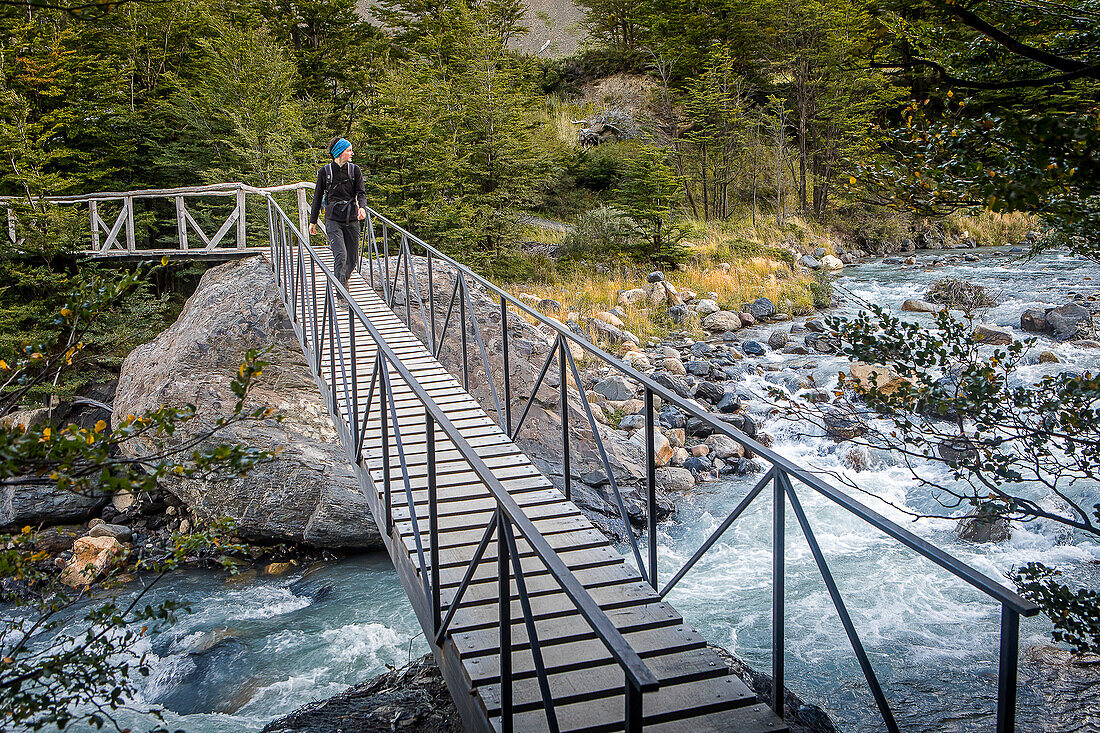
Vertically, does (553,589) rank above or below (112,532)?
above

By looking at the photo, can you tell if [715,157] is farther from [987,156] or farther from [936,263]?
[987,156]

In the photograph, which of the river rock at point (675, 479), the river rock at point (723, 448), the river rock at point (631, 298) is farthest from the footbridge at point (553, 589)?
the river rock at point (631, 298)

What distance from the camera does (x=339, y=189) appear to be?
840 centimetres

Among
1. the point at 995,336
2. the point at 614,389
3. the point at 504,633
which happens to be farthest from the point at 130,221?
the point at 995,336

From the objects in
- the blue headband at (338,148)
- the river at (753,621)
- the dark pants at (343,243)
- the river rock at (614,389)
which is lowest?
the river at (753,621)

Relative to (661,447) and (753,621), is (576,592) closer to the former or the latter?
(753,621)

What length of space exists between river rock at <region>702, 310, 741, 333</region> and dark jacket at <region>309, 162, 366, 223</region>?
1017 cm

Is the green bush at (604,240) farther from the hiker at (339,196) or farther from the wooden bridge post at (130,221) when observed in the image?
the hiker at (339,196)

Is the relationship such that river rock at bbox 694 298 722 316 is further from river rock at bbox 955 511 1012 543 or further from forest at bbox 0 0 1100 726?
river rock at bbox 955 511 1012 543

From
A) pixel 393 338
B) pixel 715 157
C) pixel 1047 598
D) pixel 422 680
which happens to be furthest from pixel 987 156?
pixel 715 157

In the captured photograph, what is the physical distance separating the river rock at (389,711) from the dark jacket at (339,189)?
5005 mm

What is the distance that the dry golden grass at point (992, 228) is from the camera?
24.8 meters

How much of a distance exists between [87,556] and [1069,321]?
52.3 feet

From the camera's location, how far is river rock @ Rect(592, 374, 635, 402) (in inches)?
498
